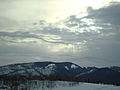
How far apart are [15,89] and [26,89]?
185 centimetres

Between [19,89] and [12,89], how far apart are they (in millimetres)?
1167

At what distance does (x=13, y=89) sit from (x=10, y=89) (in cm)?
63

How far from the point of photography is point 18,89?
42.0m

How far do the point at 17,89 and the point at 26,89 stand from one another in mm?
1490

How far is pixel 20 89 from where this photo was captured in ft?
137

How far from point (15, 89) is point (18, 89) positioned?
50 cm

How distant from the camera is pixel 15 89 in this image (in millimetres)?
41938

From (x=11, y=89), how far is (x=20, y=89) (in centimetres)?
156

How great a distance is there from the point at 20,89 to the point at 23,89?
56cm

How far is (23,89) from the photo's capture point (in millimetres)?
41656

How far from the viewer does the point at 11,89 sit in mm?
42031

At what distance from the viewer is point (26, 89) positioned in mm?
41938

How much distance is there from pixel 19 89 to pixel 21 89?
2.52 feet

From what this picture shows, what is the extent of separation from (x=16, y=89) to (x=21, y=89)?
34.0 inches
